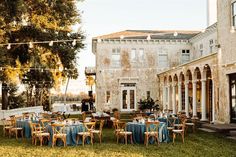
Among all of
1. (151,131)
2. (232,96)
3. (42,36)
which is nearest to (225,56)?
(232,96)

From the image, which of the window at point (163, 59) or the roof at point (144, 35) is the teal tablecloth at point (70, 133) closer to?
the roof at point (144, 35)

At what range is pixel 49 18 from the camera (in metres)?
18.9

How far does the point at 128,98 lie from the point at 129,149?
19.0m

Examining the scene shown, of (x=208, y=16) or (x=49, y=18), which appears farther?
(x=208, y=16)

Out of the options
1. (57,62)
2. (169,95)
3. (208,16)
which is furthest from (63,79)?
Answer: (208,16)

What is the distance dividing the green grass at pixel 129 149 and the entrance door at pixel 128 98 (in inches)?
675

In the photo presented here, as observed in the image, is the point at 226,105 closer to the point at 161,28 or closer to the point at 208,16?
the point at 208,16

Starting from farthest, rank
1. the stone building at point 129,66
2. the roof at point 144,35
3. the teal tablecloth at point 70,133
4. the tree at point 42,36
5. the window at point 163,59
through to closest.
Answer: the window at point 163,59, the roof at point 144,35, the stone building at point 129,66, the tree at point 42,36, the teal tablecloth at point 70,133

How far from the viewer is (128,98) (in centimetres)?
2906

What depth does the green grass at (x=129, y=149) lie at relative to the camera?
9.29 m

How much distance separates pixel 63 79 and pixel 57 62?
3.26 meters

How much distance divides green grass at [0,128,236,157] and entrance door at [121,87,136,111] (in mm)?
17155

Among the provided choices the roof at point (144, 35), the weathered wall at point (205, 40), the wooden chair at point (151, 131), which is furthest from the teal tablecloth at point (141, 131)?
the roof at point (144, 35)

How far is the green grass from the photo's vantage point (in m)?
9.29
